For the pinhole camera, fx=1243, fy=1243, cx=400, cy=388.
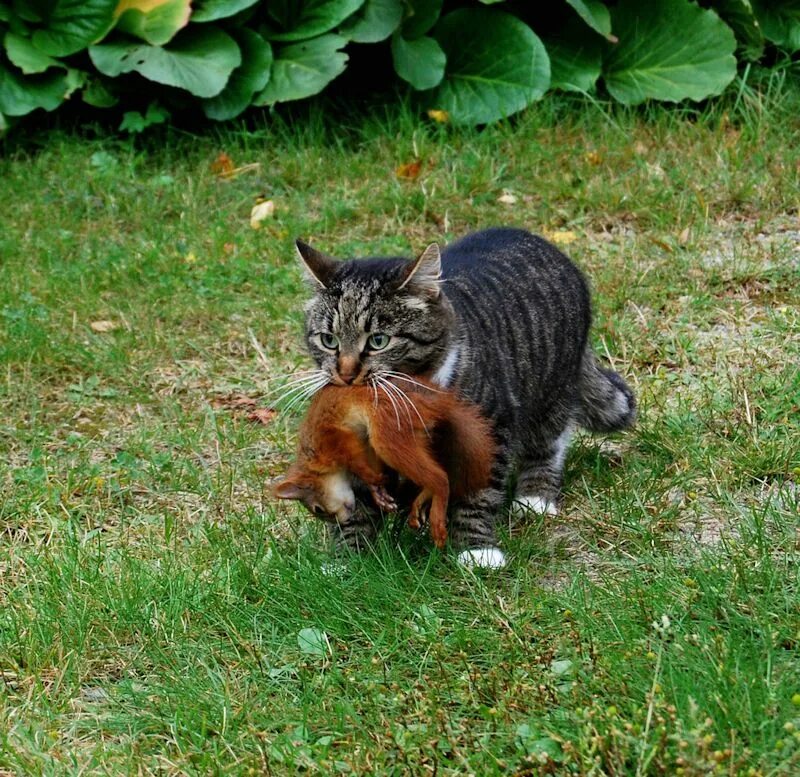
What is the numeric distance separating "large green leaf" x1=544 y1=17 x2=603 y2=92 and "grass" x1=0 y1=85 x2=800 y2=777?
18 cm

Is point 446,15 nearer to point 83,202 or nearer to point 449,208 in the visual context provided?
point 449,208

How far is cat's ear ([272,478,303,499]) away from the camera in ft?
11.6

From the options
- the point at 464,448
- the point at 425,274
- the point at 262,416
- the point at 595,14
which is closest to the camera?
the point at 464,448

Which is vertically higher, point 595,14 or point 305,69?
point 595,14

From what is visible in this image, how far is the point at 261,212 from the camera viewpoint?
6578mm

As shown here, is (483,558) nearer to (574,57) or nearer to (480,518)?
(480,518)

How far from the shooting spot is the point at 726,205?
6.22 meters

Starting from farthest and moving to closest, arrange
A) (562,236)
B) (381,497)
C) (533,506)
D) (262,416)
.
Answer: (562,236), (262,416), (533,506), (381,497)

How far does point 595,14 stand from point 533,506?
3.70 metres

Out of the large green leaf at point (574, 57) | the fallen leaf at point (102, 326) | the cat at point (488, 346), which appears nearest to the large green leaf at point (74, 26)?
the fallen leaf at point (102, 326)

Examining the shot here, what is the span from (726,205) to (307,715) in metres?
4.09

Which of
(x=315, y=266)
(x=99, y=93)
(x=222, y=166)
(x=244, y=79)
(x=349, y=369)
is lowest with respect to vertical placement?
(x=222, y=166)

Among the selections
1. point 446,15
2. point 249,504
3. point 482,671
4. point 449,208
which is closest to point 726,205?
point 449,208

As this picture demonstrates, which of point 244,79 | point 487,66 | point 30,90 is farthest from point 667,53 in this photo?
point 30,90
